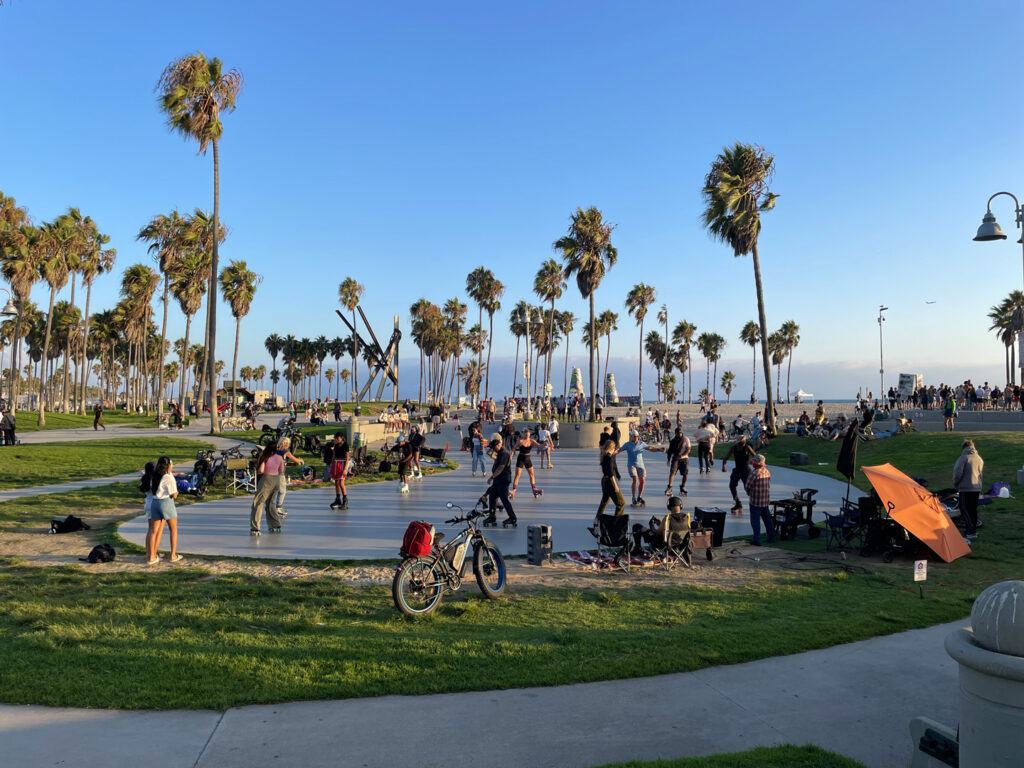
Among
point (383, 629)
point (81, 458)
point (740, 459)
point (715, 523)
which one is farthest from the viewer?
point (81, 458)

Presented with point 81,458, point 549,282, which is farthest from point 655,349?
point 81,458

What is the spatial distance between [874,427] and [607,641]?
32692mm

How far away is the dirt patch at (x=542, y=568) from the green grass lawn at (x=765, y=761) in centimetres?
433

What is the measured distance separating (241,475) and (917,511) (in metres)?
15.2

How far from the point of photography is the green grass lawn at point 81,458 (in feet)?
62.4

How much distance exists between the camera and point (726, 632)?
249 inches

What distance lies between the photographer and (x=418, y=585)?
6938mm

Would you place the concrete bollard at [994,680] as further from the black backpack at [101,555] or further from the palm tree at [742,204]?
the palm tree at [742,204]

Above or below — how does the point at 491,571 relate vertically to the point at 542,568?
above

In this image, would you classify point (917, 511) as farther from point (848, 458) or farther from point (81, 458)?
point (81, 458)

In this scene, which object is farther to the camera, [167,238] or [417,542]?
[167,238]

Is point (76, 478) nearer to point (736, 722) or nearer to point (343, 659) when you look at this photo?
point (343, 659)

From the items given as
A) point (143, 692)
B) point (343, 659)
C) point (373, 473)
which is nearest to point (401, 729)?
point (343, 659)

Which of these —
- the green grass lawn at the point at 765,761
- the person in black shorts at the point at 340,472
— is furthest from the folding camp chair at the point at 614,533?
the person in black shorts at the point at 340,472
